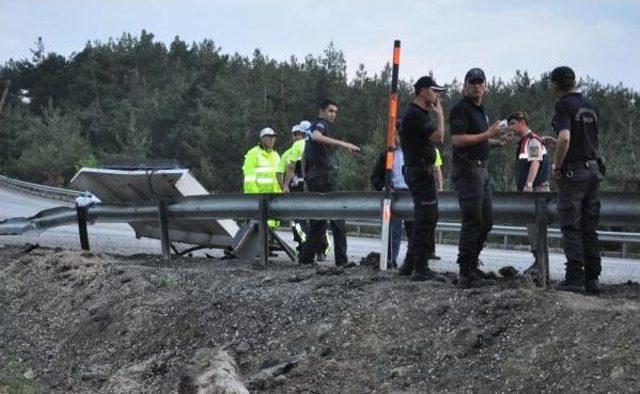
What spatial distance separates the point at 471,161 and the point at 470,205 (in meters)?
0.36

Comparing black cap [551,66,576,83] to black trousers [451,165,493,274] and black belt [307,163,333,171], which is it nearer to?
black trousers [451,165,493,274]

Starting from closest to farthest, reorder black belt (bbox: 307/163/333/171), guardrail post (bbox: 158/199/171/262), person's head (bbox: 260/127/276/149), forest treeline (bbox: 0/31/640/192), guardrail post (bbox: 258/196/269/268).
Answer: guardrail post (bbox: 258/196/269/268)
black belt (bbox: 307/163/333/171)
guardrail post (bbox: 158/199/171/262)
person's head (bbox: 260/127/276/149)
forest treeline (bbox: 0/31/640/192)

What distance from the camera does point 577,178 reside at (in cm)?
693

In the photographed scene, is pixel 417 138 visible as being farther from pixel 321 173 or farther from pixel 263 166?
pixel 263 166

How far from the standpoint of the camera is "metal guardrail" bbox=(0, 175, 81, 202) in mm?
39622

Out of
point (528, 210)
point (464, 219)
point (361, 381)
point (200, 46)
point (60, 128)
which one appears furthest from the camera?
point (200, 46)

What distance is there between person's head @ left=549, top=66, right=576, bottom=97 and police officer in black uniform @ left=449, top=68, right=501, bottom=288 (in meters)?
0.55

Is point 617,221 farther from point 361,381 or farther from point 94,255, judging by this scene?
point 94,255

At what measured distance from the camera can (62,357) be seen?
7.64 metres

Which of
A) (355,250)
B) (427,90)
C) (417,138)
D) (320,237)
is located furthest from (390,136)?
(355,250)

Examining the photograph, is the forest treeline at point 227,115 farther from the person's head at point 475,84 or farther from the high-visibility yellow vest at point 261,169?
the person's head at point 475,84

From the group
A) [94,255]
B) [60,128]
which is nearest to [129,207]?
[94,255]

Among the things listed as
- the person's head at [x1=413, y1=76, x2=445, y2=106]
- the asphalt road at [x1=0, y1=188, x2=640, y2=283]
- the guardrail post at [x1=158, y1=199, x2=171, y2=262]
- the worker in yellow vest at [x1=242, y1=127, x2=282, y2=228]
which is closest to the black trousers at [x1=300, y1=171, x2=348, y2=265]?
the asphalt road at [x1=0, y1=188, x2=640, y2=283]

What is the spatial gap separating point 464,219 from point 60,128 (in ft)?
229
